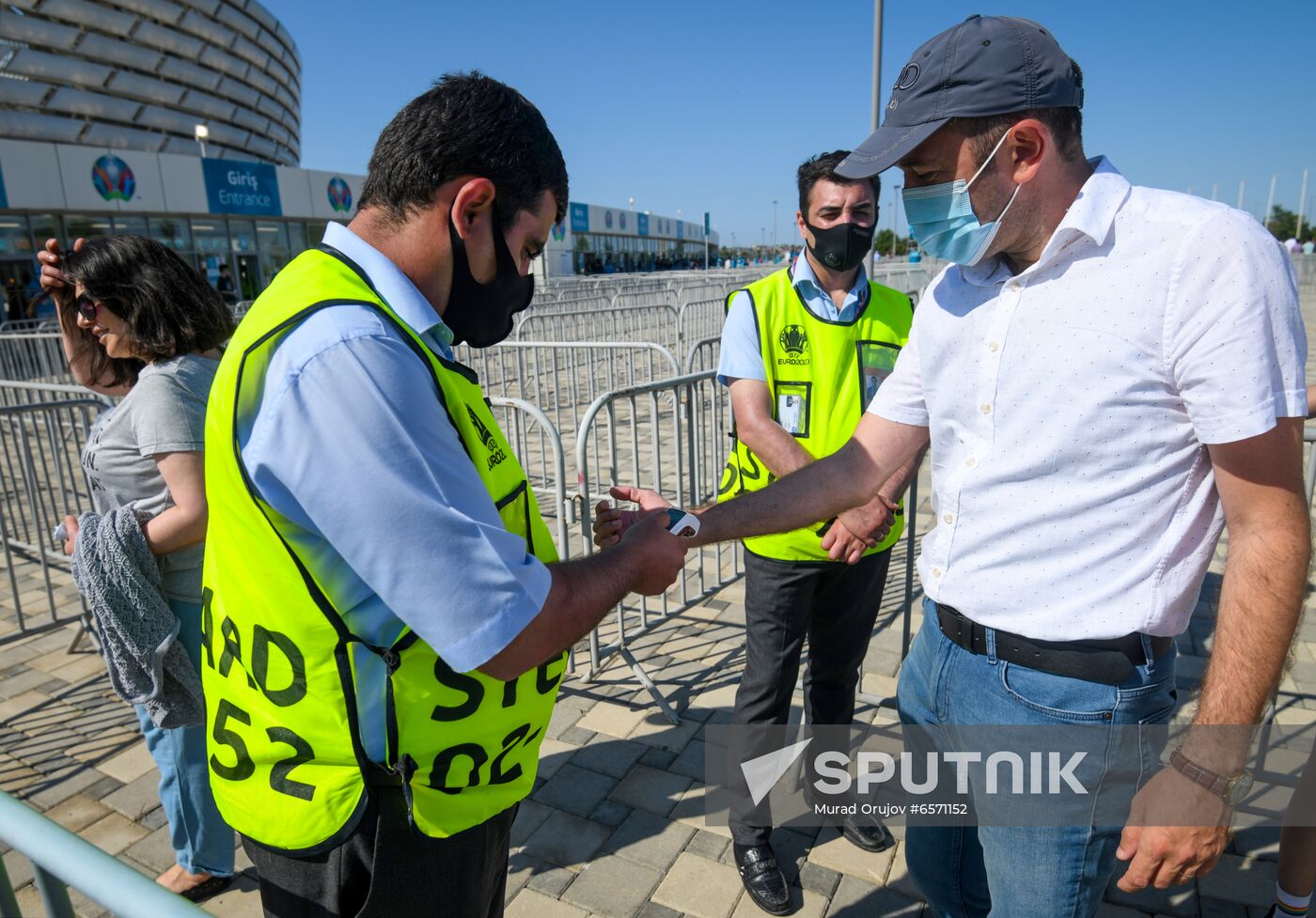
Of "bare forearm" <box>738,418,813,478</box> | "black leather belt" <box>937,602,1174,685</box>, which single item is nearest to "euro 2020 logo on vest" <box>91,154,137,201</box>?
"bare forearm" <box>738,418,813,478</box>

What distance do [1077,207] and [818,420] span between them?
52.6 inches

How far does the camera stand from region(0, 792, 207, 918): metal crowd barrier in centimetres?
81

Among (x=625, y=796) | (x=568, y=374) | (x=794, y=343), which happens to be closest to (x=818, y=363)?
(x=794, y=343)

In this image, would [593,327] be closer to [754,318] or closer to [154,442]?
[754,318]

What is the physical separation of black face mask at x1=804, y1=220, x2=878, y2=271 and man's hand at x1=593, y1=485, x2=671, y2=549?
1170 millimetres

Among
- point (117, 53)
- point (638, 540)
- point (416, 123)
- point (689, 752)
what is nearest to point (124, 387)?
point (416, 123)

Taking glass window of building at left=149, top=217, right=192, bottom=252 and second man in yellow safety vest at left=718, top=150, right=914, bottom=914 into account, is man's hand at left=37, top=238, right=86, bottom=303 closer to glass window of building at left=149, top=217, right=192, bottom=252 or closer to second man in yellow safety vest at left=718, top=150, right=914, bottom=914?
second man in yellow safety vest at left=718, top=150, right=914, bottom=914

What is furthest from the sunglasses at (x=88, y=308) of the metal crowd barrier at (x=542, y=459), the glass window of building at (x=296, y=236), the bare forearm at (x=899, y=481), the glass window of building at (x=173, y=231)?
the glass window of building at (x=296, y=236)

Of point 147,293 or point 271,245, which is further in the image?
point 271,245

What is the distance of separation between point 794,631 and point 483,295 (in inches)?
66.3

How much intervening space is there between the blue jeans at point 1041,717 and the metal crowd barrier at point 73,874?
1445 millimetres

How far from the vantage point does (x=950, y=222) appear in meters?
1.65

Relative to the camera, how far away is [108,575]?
240 centimetres

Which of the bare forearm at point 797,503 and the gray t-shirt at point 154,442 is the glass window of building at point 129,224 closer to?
the gray t-shirt at point 154,442
